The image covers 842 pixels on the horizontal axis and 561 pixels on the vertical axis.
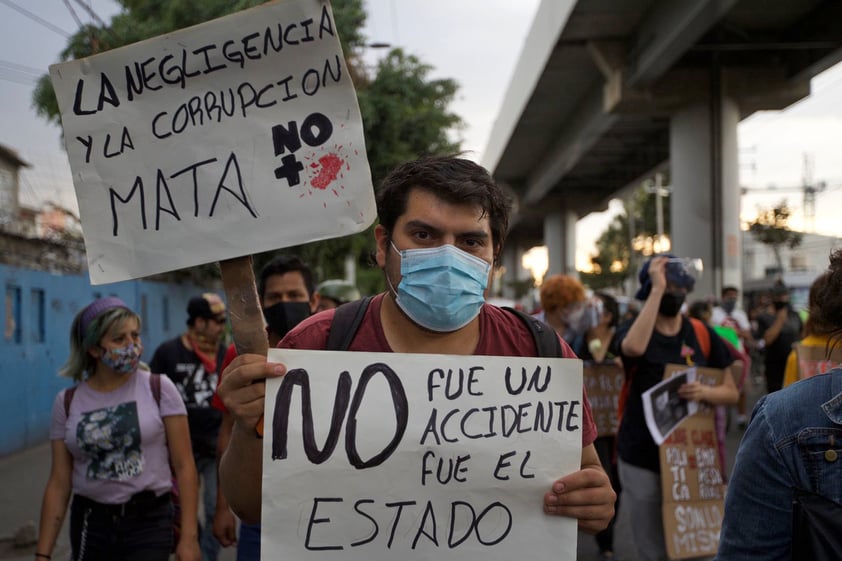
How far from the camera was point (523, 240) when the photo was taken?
67.2m

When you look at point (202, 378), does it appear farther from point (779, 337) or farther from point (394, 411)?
point (779, 337)

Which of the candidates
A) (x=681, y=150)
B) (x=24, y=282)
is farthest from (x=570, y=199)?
(x=24, y=282)

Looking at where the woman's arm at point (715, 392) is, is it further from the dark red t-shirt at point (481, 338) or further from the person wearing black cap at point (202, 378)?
the person wearing black cap at point (202, 378)

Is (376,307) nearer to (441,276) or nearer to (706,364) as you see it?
(441,276)

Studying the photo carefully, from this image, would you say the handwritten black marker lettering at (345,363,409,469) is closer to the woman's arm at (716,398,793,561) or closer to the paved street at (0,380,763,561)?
the woman's arm at (716,398,793,561)

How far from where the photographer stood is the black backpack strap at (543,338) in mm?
2355

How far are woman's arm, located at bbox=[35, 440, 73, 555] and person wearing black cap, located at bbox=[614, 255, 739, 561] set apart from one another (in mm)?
2858

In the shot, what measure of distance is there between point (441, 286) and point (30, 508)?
724 centimetres

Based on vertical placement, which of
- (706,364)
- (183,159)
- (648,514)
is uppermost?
(183,159)

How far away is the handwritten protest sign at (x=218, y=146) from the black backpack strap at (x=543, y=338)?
60cm

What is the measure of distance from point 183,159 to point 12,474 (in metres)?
8.93

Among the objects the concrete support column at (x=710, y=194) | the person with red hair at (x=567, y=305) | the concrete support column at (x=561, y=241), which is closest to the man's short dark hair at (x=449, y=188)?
the person with red hair at (x=567, y=305)

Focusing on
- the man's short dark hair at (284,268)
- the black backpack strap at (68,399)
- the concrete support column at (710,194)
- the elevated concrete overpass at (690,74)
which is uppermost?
the elevated concrete overpass at (690,74)

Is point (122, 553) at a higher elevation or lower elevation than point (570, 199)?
lower
